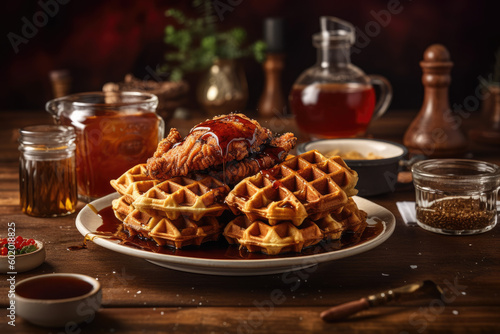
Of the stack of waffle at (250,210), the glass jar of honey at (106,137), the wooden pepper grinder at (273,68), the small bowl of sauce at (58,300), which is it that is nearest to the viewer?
the small bowl of sauce at (58,300)

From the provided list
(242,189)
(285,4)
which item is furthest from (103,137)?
(285,4)

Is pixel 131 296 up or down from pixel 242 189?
down

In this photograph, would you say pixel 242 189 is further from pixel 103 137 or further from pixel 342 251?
pixel 103 137

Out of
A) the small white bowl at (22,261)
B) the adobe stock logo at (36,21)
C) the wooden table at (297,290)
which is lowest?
the wooden table at (297,290)

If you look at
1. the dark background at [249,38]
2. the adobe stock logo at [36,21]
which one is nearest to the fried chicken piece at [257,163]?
the dark background at [249,38]

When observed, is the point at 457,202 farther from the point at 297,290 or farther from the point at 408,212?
the point at 297,290

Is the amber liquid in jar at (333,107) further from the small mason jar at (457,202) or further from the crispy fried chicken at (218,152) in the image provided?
the crispy fried chicken at (218,152)

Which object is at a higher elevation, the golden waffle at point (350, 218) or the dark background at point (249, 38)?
the dark background at point (249, 38)
